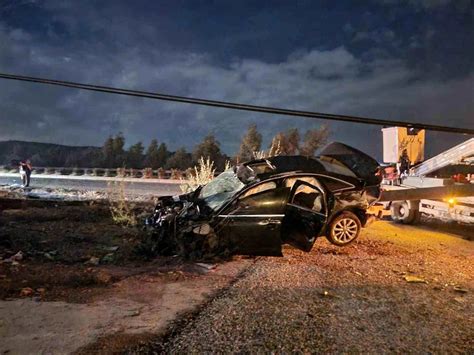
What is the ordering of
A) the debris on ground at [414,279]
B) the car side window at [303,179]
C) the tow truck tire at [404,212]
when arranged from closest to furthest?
the debris on ground at [414,279], the car side window at [303,179], the tow truck tire at [404,212]

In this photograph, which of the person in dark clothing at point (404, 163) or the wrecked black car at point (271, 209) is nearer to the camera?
the wrecked black car at point (271, 209)

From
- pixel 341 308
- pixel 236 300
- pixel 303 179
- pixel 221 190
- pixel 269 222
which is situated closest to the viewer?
pixel 341 308

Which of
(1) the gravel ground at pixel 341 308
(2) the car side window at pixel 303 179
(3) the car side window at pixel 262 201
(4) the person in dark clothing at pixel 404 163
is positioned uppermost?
(4) the person in dark clothing at pixel 404 163

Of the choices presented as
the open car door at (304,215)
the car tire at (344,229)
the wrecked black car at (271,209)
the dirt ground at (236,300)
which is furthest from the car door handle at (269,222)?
the car tire at (344,229)

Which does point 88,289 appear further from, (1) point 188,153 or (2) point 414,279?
(1) point 188,153

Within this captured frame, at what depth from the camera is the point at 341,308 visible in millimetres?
4887

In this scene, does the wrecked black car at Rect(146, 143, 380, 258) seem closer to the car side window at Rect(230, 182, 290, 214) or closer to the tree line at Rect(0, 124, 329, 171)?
the car side window at Rect(230, 182, 290, 214)

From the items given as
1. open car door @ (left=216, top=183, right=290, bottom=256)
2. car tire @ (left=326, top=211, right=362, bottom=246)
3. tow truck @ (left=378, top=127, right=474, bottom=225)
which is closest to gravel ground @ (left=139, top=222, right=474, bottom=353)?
car tire @ (left=326, top=211, right=362, bottom=246)

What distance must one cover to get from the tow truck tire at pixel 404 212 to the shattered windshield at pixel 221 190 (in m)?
5.86

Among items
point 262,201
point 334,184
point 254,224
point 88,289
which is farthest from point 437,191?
point 88,289

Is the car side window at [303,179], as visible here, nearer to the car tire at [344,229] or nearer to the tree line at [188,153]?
the car tire at [344,229]

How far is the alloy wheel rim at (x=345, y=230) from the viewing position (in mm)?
7782

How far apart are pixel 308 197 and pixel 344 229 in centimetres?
100

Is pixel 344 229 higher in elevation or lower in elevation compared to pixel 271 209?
lower
